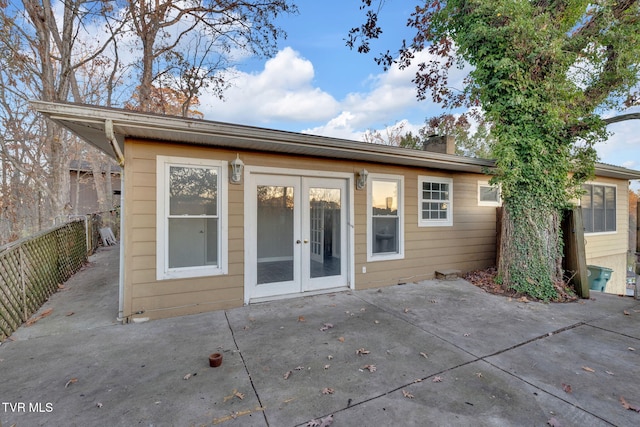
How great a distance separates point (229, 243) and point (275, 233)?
2.48 ft

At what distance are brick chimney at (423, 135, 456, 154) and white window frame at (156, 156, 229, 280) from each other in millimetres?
4810

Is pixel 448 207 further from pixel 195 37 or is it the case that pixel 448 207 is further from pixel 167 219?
pixel 195 37

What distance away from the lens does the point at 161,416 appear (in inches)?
79.7

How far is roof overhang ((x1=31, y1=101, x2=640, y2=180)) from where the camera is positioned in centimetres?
301

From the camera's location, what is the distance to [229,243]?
13.9 feet

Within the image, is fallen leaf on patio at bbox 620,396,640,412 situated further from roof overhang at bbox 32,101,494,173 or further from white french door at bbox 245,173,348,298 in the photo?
roof overhang at bbox 32,101,494,173

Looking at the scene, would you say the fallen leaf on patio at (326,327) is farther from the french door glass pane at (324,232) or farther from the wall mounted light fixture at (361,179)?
the wall mounted light fixture at (361,179)

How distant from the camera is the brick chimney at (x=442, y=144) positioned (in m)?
6.33

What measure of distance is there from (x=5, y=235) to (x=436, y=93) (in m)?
17.5

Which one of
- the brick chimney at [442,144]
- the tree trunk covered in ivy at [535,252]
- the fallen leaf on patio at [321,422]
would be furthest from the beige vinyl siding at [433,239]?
the fallen leaf on patio at [321,422]

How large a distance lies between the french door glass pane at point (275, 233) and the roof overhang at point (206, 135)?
Result: 0.73 metres

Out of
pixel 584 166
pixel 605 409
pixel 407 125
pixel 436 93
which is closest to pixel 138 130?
pixel 605 409

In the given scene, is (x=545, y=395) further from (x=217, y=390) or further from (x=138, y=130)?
(x=138, y=130)

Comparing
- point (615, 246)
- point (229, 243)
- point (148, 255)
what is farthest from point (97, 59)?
point (615, 246)
